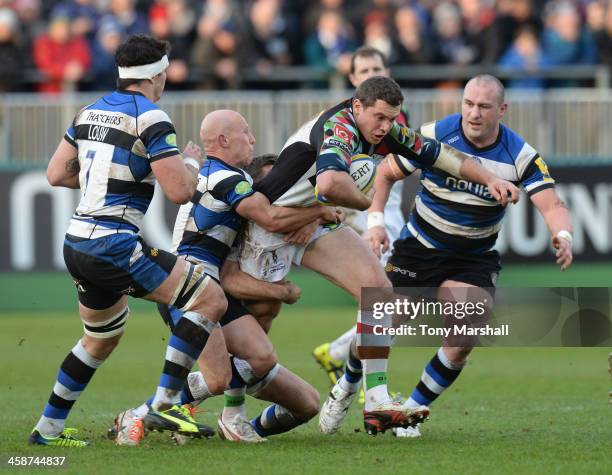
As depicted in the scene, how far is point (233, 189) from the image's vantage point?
863 cm

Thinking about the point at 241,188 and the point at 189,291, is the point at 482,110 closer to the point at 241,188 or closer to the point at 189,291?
the point at 241,188

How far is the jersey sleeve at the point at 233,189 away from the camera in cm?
863

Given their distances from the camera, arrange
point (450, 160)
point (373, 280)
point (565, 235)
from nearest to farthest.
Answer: point (565, 235) < point (373, 280) < point (450, 160)

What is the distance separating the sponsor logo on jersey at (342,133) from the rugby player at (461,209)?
3.44 ft

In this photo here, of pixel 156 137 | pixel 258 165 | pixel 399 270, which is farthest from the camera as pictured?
pixel 399 270

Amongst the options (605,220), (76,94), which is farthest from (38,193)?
(605,220)

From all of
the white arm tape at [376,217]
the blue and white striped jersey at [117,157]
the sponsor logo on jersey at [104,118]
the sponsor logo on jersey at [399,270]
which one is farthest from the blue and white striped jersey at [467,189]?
the sponsor logo on jersey at [104,118]

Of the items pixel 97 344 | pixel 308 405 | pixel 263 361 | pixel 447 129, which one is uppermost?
pixel 447 129

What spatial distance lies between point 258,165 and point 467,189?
158 cm

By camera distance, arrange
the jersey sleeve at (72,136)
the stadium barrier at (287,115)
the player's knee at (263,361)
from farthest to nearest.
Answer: the stadium barrier at (287,115) → the player's knee at (263,361) → the jersey sleeve at (72,136)

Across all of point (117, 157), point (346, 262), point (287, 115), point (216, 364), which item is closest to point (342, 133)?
point (346, 262)

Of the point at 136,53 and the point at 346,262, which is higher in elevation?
the point at 136,53

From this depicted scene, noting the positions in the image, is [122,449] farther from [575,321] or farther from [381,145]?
[575,321]

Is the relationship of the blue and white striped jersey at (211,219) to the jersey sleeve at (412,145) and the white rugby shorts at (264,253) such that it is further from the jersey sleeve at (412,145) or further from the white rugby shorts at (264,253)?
the jersey sleeve at (412,145)
